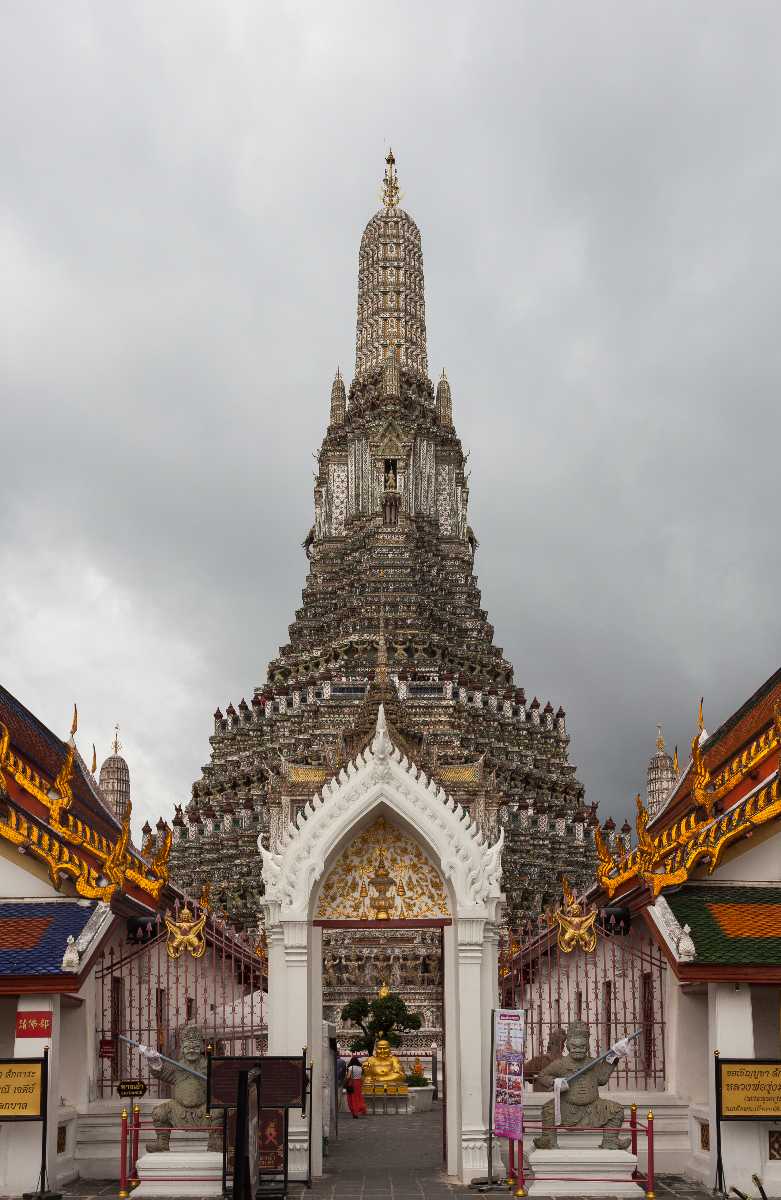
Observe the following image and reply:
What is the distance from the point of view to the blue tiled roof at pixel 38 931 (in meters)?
13.6

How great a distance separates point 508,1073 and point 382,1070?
17.4m

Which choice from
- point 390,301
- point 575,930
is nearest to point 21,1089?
point 575,930

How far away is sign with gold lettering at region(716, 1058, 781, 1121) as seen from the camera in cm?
1314

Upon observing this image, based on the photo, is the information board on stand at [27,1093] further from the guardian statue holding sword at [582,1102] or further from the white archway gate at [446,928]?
the guardian statue holding sword at [582,1102]

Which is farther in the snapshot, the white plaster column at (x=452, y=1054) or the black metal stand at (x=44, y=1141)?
the white plaster column at (x=452, y=1054)

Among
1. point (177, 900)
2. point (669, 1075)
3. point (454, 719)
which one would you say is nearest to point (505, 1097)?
point (669, 1075)

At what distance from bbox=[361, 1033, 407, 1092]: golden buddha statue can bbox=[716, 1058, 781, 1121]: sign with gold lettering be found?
16.7 m

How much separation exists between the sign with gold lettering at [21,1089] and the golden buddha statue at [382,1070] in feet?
54.0

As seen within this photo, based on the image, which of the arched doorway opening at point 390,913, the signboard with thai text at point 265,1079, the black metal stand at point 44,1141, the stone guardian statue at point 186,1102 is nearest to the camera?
the signboard with thai text at point 265,1079

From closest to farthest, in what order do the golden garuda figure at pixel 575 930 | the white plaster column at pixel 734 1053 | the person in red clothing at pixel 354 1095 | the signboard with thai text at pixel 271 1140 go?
the signboard with thai text at pixel 271 1140, the white plaster column at pixel 734 1053, the golden garuda figure at pixel 575 930, the person in red clothing at pixel 354 1095

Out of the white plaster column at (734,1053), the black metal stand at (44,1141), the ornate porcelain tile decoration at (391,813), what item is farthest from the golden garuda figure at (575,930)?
the black metal stand at (44,1141)

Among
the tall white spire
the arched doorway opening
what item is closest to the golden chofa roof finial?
the tall white spire

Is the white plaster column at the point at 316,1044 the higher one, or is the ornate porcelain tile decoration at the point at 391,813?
the ornate porcelain tile decoration at the point at 391,813

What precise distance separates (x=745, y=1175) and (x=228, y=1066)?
487cm
